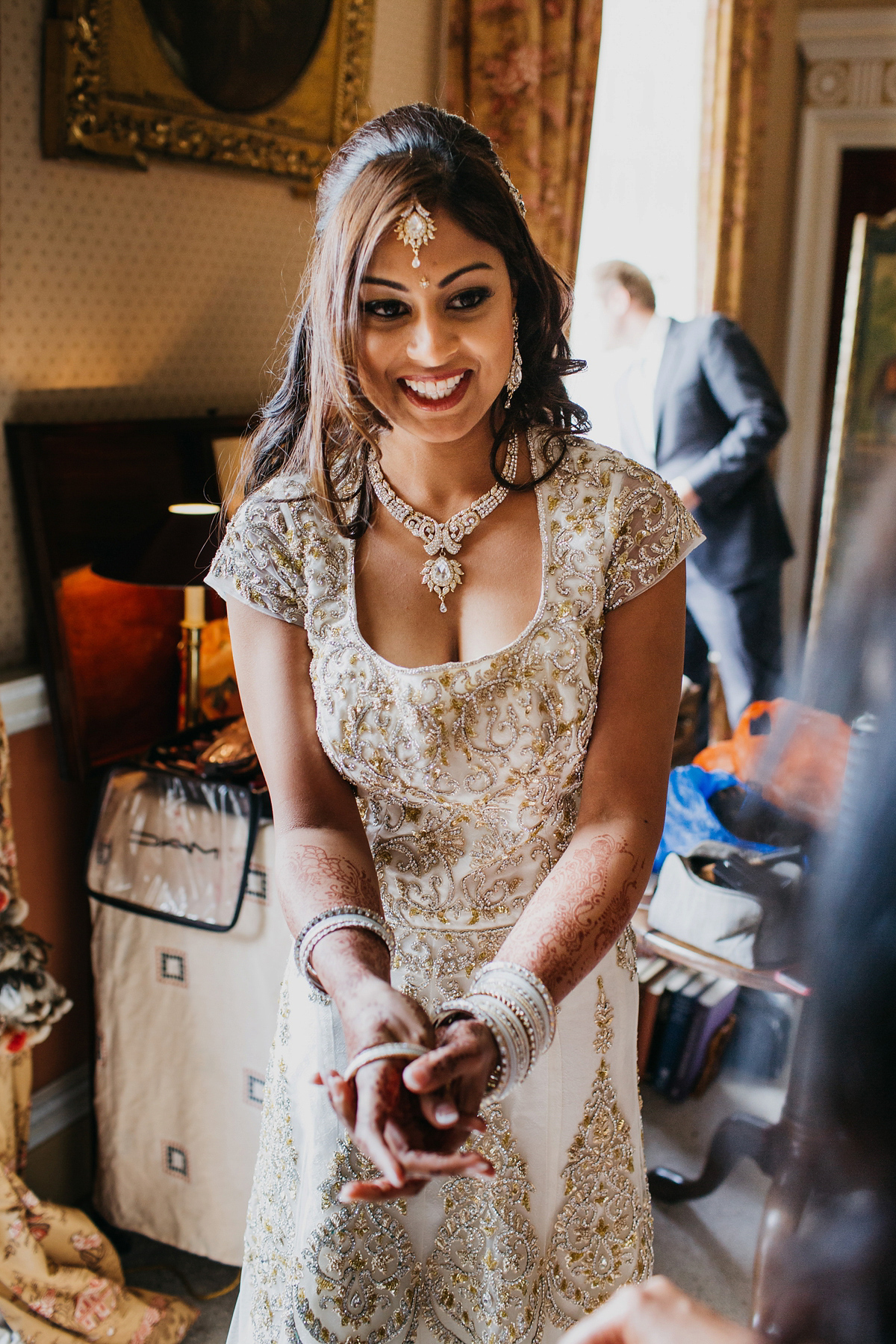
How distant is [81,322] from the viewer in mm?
2227

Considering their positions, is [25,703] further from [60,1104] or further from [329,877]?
[329,877]

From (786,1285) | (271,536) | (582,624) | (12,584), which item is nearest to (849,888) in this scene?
(786,1285)

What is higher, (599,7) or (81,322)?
(599,7)

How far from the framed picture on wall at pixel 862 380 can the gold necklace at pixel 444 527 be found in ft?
11.6

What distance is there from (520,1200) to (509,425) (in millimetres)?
911

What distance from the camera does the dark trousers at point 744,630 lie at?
4.07 m

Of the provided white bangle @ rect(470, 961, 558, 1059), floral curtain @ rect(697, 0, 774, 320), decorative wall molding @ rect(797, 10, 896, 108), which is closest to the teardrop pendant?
white bangle @ rect(470, 961, 558, 1059)

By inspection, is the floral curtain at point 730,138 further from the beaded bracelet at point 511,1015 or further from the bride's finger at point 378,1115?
the bride's finger at point 378,1115

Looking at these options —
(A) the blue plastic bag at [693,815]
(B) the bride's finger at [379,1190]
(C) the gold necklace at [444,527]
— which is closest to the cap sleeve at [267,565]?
(C) the gold necklace at [444,527]

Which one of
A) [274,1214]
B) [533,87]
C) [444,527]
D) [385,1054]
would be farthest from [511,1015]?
[533,87]

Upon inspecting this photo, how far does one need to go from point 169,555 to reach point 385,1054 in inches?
52.0

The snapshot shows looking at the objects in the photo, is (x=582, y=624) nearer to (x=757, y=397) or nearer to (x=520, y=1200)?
(x=520, y=1200)

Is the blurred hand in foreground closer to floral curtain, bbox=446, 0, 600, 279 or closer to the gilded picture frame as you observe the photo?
the gilded picture frame

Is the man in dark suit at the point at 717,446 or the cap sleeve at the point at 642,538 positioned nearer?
the cap sleeve at the point at 642,538
